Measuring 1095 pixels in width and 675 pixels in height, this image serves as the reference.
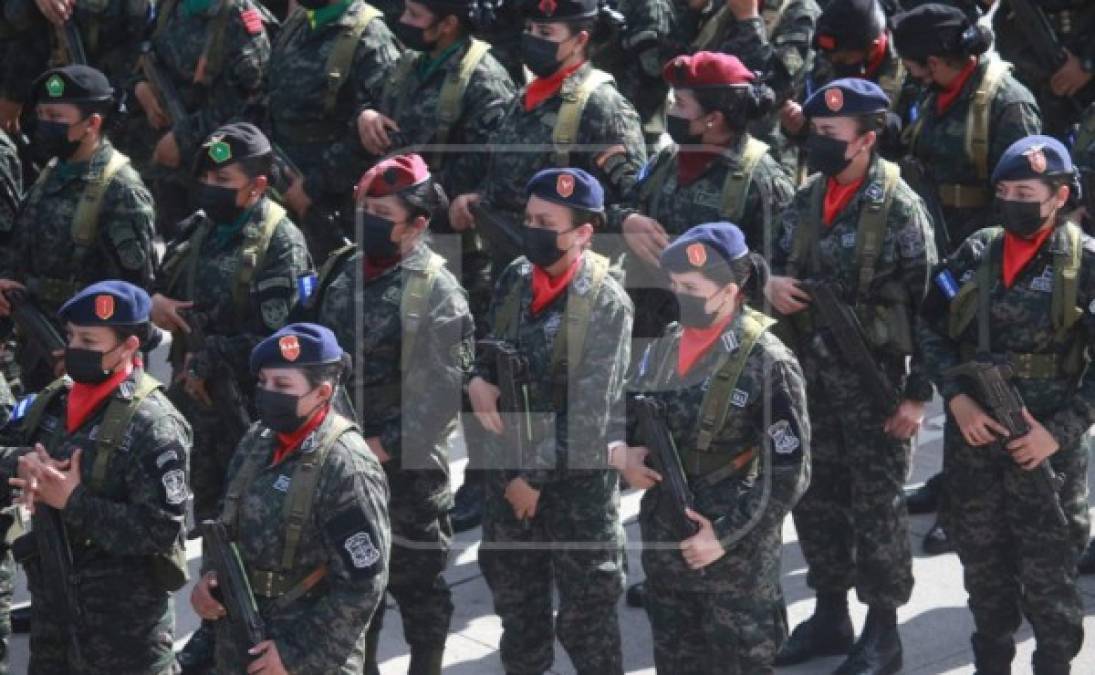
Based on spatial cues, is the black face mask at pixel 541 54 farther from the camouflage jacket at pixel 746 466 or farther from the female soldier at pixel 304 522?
the female soldier at pixel 304 522

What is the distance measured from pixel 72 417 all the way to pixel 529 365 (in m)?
1.89

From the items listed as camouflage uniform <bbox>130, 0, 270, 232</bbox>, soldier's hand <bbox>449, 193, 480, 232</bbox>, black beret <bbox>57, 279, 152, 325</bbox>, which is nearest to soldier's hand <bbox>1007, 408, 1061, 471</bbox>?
soldier's hand <bbox>449, 193, 480, 232</bbox>

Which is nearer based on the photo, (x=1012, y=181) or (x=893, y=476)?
(x=1012, y=181)

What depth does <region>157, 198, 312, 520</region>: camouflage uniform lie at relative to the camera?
9.24 metres

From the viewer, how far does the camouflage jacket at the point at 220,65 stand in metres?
11.6

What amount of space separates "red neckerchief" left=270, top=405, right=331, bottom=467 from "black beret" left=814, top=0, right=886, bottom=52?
4.19 metres

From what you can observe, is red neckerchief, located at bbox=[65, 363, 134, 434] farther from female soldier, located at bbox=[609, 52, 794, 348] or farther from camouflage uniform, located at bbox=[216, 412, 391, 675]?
female soldier, located at bbox=[609, 52, 794, 348]

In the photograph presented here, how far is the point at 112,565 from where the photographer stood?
8.03 meters

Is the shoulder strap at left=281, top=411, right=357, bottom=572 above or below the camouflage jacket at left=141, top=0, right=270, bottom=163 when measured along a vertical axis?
above

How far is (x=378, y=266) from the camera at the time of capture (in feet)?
29.1

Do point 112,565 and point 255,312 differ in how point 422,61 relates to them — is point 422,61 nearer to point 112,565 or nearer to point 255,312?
point 255,312

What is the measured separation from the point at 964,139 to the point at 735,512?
3254 mm

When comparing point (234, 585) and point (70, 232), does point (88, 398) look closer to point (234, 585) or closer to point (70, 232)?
point (234, 585)

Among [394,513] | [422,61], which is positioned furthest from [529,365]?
[422,61]
